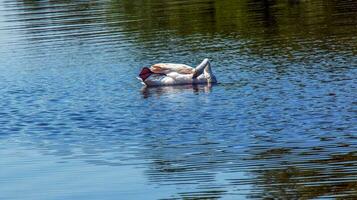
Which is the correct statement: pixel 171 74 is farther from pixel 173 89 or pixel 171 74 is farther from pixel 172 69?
pixel 173 89

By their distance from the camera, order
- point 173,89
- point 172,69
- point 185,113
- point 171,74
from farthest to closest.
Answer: point 172,69
point 171,74
point 173,89
point 185,113

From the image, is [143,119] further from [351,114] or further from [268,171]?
[268,171]

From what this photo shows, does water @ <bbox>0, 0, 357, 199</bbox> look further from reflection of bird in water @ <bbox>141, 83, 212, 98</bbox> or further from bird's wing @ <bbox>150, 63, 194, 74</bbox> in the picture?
bird's wing @ <bbox>150, 63, 194, 74</bbox>

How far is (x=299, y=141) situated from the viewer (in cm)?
1923

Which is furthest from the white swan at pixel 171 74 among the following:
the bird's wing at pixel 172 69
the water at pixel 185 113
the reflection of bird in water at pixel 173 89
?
the water at pixel 185 113

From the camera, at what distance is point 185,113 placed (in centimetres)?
2347

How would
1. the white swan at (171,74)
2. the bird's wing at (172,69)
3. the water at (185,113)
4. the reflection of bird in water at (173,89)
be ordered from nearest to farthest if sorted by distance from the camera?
the water at (185,113) < the reflection of bird in water at (173,89) < the white swan at (171,74) < the bird's wing at (172,69)

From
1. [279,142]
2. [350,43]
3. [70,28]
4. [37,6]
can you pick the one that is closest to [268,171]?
[279,142]

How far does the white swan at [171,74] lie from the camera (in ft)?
93.0

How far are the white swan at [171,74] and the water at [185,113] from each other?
0.43m

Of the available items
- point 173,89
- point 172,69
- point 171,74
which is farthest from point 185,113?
point 172,69

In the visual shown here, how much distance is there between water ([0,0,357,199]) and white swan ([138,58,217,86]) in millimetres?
425

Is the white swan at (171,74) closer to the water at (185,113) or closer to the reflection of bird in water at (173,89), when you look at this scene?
the reflection of bird in water at (173,89)

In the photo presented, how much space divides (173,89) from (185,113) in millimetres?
4728
